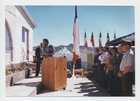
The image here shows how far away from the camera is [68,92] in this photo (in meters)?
4.73

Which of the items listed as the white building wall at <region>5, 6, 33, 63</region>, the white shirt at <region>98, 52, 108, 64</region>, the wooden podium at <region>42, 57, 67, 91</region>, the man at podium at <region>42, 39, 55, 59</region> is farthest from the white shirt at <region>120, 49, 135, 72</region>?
the white building wall at <region>5, 6, 33, 63</region>

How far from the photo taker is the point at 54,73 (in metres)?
4.75

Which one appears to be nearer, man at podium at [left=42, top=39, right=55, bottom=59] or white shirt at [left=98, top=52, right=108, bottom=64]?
white shirt at [left=98, top=52, right=108, bottom=64]

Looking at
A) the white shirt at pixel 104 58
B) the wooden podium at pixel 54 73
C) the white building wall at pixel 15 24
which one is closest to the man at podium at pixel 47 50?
the wooden podium at pixel 54 73

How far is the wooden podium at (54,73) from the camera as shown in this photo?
4770 millimetres

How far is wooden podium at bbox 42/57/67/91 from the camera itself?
477cm

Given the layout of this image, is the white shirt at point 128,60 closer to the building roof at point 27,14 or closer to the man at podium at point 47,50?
the man at podium at point 47,50

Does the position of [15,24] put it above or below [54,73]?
above

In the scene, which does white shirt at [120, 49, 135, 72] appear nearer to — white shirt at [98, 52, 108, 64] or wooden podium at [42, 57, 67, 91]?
white shirt at [98, 52, 108, 64]

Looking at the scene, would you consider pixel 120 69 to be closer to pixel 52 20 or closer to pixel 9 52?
pixel 9 52

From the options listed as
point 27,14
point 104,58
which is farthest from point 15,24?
point 104,58

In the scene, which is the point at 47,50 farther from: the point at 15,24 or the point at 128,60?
the point at 128,60
